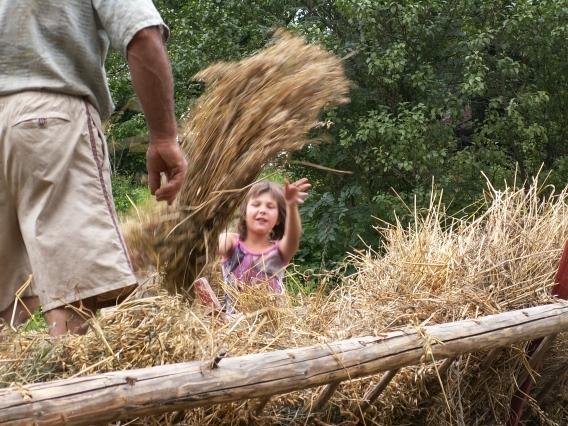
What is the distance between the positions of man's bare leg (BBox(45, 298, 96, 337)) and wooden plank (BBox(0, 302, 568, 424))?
18.7 inches

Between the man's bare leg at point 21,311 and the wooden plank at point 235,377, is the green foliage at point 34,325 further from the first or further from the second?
the wooden plank at point 235,377

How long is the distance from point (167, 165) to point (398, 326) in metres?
0.93

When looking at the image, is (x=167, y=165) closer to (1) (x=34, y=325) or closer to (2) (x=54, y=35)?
(2) (x=54, y=35)

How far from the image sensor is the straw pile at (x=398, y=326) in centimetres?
244

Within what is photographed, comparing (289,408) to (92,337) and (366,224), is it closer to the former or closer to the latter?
(92,337)

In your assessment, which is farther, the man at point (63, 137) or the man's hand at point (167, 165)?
the man's hand at point (167, 165)

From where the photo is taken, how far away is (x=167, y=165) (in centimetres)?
290

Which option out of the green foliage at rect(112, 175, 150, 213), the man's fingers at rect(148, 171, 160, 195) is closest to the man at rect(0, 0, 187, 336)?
the man's fingers at rect(148, 171, 160, 195)

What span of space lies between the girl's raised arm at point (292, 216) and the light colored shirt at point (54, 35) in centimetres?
147

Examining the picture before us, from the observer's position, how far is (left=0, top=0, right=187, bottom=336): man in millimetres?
2658

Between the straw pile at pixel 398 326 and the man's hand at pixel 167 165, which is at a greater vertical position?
the man's hand at pixel 167 165

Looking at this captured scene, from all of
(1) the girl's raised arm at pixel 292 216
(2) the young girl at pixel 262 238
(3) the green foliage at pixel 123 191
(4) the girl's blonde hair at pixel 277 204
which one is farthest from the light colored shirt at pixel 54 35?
(3) the green foliage at pixel 123 191

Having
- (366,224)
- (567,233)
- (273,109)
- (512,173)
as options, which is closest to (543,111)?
(512,173)

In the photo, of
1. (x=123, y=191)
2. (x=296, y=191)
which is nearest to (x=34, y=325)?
(x=296, y=191)
